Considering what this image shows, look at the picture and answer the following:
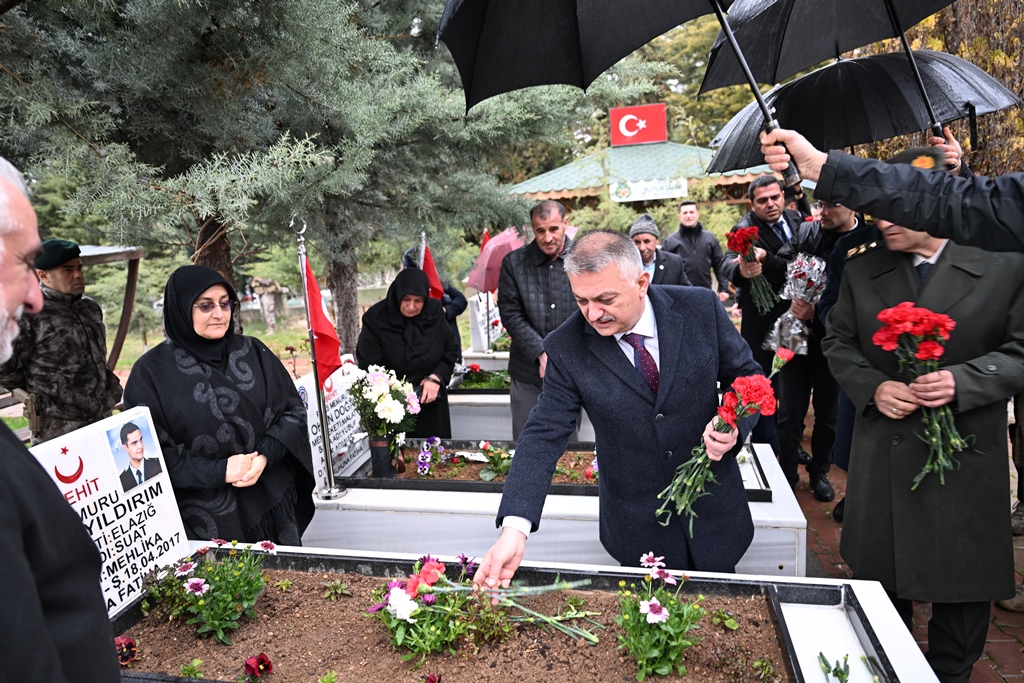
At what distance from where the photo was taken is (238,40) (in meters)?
3.11

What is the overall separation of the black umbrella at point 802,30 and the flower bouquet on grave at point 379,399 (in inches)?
94.6

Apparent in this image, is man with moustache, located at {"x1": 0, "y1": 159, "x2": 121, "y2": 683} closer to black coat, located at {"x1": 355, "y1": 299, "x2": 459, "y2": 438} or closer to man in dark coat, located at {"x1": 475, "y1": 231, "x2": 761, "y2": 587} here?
man in dark coat, located at {"x1": 475, "y1": 231, "x2": 761, "y2": 587}

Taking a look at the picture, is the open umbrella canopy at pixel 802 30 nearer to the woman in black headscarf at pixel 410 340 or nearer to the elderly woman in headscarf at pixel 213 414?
the woman in black headscarf at pixel 410 340

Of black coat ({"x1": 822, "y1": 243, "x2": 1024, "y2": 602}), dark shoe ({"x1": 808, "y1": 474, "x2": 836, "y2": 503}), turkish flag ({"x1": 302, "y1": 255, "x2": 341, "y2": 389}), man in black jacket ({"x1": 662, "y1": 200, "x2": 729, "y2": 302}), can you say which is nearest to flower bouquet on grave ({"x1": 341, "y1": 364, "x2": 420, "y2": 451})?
turkish flag ({"x1": 302, "y1": 255, "x2": 341, "y2": 389})

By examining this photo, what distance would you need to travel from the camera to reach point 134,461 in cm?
252

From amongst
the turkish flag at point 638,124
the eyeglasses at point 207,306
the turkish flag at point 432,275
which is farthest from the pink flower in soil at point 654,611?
the turkish flag at point 638,124

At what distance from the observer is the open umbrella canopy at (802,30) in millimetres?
3138

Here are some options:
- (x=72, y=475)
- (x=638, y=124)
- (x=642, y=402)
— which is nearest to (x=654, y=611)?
(x=642, y=402)

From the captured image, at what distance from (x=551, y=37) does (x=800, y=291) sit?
→ 2.43 metres

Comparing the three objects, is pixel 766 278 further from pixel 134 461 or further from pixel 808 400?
pixel 134 461

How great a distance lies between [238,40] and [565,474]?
2.66m

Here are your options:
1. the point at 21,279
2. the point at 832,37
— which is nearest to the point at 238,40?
the point at 21,279

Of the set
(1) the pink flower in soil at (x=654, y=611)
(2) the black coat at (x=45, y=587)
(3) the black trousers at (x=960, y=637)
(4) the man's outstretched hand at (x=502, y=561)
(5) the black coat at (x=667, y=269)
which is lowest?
(3) the black trousers at (x=960, y=637)

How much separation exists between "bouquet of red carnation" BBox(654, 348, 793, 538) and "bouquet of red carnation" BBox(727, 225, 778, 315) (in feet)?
7.25
